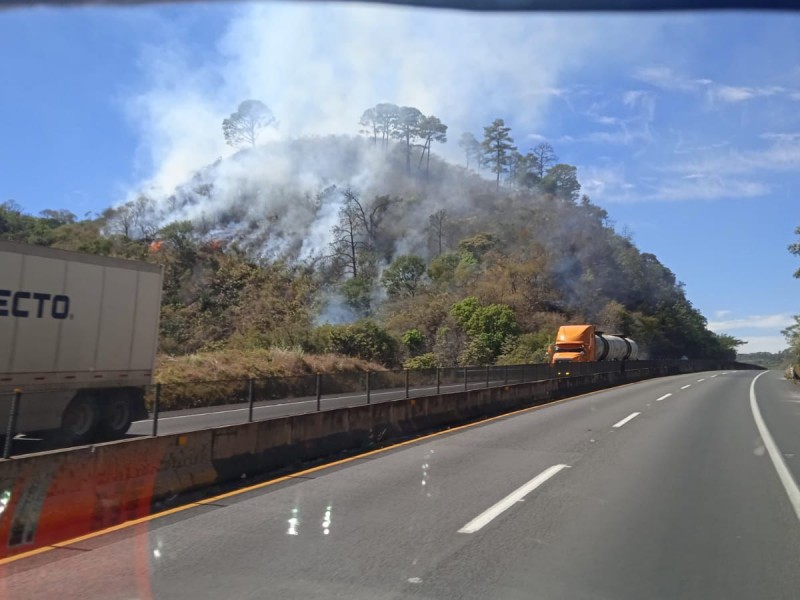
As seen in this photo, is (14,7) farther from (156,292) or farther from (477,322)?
(477,322)

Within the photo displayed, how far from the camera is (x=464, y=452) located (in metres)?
12.6

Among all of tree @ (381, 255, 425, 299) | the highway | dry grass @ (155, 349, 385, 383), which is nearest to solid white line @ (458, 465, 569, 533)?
the highway

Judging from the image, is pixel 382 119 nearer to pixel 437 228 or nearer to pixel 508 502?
pixel 437 228

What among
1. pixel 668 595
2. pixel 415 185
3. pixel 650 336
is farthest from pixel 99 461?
pixel 415 185

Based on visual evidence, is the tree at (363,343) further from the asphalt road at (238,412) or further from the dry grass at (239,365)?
the asphalt road at (238,412)

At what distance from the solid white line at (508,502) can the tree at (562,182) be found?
130 meters

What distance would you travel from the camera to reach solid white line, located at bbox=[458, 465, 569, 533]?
24.0ft

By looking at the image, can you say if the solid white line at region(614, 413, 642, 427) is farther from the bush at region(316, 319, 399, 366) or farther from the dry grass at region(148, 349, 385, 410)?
the bush at region(316, 319, 399, 366)

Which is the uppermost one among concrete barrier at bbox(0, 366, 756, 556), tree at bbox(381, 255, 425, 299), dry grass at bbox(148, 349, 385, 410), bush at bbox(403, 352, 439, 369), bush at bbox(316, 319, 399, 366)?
tree at bbox(381, 255, 425, 299)

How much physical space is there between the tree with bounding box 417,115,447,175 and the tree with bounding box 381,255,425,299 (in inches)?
2387

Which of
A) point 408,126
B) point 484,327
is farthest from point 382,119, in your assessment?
point 484,327

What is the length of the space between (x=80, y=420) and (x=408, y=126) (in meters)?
131

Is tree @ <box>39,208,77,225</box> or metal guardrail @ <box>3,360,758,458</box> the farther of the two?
tree @ <box>39,208,77,225</box>

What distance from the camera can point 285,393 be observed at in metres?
14.2
